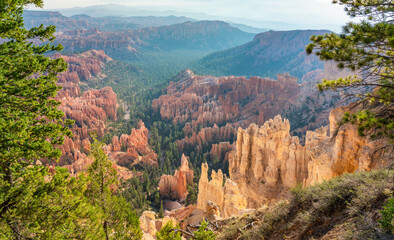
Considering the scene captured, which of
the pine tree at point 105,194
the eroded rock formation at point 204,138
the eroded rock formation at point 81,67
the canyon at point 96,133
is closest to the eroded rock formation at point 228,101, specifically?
the eroded rock formation at point 204,138

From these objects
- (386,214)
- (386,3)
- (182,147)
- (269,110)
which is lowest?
(182,147)

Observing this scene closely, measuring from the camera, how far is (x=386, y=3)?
5.56 m

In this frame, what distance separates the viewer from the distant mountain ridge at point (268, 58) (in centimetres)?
14338

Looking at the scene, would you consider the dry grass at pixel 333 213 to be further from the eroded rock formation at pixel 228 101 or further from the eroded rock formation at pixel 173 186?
the eroded rock formation at pixel 228 101

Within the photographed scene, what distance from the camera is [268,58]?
159 m

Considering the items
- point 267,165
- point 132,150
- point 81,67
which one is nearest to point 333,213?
point 267,165

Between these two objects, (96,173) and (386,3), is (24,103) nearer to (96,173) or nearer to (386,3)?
(96,173)

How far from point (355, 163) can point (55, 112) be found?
13.6 metres

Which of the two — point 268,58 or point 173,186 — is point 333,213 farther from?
point 268,58

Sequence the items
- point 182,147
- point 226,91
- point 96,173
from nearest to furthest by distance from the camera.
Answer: point 96,173 < point 182,147 < point 226,91

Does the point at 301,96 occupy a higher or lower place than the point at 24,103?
lower

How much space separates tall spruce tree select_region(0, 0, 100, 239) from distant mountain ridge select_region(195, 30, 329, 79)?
426 ft

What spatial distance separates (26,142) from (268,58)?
547 feet

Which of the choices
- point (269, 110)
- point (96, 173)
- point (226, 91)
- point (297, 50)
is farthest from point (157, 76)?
point (96, 173)
